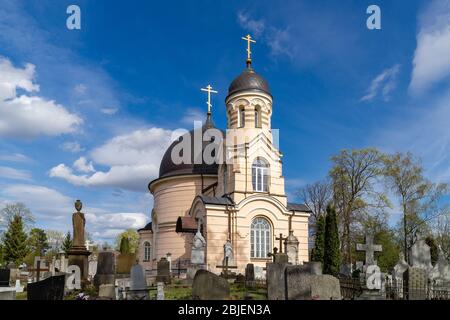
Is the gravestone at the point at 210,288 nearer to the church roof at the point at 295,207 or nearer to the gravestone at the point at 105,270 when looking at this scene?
the gravestone at the point at 105,270

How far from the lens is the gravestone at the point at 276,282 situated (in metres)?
12.0

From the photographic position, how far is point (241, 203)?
27.8 meters

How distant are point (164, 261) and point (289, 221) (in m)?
10.6

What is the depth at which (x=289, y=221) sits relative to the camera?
29.0 metres

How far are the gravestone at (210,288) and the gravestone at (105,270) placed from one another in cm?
590

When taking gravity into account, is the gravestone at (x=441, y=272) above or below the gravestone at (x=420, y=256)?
below

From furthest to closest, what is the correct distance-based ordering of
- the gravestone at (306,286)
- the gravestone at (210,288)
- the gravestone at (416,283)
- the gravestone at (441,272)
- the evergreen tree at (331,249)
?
the evergreen tree at (331,249) < the gravestone at (441,272) < the gravestone at (416,283) < the gravestone at (210,288) < the gravestone at (306,286)

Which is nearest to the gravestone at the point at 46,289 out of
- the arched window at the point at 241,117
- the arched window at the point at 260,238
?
the arched window at the point at 260,238

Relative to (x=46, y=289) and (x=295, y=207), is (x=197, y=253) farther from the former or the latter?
(x=46, y=289)

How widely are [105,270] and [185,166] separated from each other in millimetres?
19030
